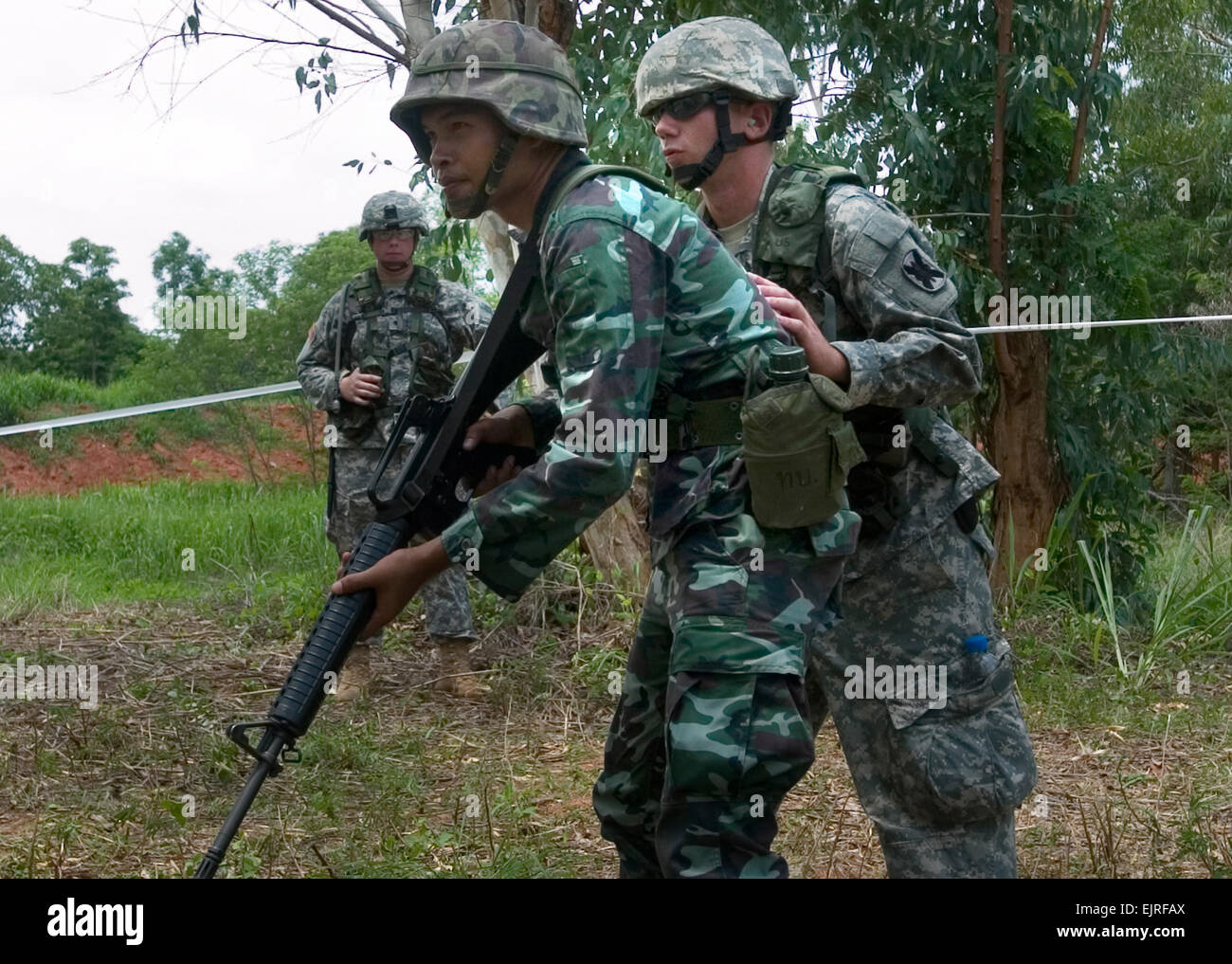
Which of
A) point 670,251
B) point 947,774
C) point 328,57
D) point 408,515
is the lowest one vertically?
point 947,774

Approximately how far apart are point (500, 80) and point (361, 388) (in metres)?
3.79

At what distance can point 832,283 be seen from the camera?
2994mm

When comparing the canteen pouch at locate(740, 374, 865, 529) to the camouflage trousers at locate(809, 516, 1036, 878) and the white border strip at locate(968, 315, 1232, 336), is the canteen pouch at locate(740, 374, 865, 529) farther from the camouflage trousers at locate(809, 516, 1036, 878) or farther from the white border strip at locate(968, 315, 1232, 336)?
the white border strip at locate(968, 315, 1232, 336)

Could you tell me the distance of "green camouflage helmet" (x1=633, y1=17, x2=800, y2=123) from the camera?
2961 mm

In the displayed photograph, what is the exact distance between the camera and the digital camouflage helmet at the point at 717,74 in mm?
2963

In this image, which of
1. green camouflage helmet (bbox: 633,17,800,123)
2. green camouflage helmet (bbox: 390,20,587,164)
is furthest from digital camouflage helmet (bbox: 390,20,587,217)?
green camouflage helmet (bbox: 633,17,800,123)

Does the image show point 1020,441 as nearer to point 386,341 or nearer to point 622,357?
point 386,341

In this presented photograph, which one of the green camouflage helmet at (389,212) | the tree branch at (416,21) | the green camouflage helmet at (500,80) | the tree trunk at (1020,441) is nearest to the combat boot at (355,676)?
the green camouflage helmet at (389,212)

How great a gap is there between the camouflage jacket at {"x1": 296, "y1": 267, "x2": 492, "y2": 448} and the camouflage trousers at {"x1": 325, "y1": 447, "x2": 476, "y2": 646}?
0.08m
